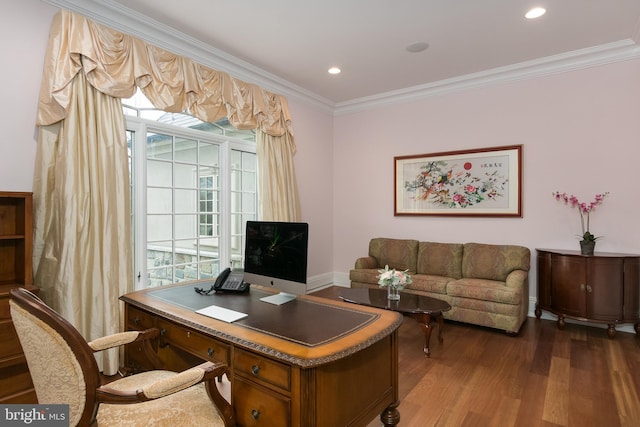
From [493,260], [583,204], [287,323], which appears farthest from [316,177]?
[287,323]

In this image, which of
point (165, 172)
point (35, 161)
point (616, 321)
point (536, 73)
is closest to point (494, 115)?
point (536, 73)

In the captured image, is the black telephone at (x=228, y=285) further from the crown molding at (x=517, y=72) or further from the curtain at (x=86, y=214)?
the crown molding at (x=517, y=72)

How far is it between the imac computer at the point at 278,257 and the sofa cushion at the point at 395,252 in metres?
2.92

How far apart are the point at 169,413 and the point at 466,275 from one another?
381 cm

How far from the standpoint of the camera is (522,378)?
2.73 m

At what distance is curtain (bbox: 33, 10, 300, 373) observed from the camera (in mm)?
2619

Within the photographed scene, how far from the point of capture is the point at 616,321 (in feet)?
11.4

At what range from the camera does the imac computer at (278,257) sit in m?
2.02

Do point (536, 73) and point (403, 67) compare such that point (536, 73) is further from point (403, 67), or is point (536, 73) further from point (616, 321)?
point (616, 321)

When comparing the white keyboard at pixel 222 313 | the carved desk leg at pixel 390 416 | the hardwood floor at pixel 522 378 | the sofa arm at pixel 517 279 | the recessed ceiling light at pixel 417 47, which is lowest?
the hardwood floor at pixel 522 378

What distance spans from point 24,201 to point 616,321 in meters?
5.30

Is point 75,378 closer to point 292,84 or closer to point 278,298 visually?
point 278,298

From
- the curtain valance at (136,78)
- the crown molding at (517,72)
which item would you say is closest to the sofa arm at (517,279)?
the crown molding at (517,72)

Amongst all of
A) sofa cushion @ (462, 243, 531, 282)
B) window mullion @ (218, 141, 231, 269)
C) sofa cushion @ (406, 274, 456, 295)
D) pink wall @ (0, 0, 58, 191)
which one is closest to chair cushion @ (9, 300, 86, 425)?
pink wall @ (0, 0, 58, 191)
